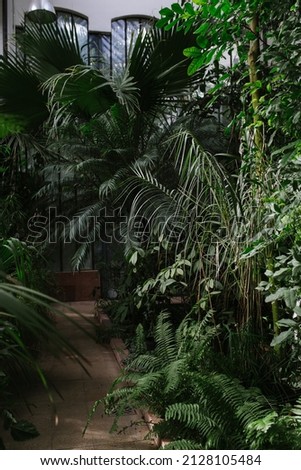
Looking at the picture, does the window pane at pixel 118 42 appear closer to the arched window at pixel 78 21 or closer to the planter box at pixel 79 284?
the arched window at pixel 78 21

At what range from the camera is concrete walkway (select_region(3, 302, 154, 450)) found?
1.96 metres

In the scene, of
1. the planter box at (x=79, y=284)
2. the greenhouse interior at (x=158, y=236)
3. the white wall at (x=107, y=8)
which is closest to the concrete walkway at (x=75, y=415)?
the greenhouse interior at (x=158, y=236)

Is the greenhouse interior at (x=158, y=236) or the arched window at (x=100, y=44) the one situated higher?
the arched window at (x=100, y=44)

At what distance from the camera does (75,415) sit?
87.8 inches

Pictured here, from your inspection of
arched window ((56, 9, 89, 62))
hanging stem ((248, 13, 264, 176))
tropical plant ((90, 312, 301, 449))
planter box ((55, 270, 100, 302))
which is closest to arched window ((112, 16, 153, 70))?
arched window ((56, 9, 89, 62))

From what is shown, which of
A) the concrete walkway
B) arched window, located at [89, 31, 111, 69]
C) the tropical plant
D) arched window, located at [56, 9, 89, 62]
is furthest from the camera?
arched window, located at [89, 31, 111, 69]

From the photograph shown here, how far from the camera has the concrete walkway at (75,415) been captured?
1961 millimetres

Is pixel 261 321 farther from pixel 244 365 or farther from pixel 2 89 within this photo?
pixel 2 89

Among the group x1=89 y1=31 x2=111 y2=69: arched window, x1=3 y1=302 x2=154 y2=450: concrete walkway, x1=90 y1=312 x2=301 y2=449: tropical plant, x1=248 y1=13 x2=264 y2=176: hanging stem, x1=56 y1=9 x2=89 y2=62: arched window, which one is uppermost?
x1=56 y1=9 x2=89 y2=62: arched window

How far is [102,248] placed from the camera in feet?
14.3

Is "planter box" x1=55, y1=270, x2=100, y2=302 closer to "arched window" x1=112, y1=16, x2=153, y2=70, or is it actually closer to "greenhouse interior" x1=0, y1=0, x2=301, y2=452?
"greenhouse interior" x1=0, y1=0, x2=301, y2=452

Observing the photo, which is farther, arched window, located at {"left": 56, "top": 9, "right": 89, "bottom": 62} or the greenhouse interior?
arched window, located at {"left": 56, "top": 9, "right": 89, "bottom": 62}

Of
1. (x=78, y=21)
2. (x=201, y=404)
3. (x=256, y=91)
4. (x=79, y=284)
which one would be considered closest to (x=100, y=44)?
(x=78, y=21)

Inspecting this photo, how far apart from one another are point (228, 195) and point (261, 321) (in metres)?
0.63
